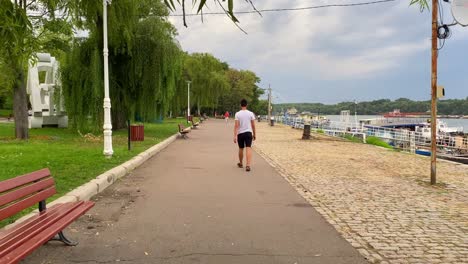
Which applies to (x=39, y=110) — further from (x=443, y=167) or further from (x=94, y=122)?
(x=443, y=167)

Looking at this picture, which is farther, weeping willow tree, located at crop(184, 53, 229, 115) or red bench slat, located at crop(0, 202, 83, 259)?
weeping willow tree, located at crop(184, 53, 229, 115)

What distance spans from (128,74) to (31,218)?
18.9 metres

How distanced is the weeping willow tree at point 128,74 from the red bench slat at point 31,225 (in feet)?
52.6

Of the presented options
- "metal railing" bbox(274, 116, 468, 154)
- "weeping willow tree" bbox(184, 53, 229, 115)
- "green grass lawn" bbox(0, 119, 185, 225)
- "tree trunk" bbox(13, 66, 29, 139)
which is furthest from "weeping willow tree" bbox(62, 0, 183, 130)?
"weeping willow tree" bbox(184, 53, 229, 115)

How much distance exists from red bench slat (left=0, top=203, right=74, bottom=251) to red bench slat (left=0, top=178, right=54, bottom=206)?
28 cm

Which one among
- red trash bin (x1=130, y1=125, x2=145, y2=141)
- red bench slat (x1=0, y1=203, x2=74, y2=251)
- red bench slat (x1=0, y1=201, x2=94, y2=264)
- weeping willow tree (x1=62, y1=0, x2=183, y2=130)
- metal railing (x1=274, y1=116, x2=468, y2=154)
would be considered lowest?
metal railing (x1=274, y1=116, x2=468, y2=154)

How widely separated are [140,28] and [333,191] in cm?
1735

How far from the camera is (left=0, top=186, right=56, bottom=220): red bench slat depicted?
159 inches

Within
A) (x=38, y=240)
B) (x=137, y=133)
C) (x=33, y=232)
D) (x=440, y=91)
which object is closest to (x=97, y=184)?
(x=33, y=232)

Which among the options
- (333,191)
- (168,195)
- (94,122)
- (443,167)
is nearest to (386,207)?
(333,191)

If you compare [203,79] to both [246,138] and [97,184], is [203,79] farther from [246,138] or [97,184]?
[97,184]

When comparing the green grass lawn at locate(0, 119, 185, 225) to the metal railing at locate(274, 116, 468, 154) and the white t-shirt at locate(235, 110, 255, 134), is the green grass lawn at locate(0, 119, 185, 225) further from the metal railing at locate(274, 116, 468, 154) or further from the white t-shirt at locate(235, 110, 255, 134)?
the metal railing at locate(274, 116, 468, 154)

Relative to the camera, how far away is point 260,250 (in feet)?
16.1

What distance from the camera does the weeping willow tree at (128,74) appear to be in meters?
21.1
